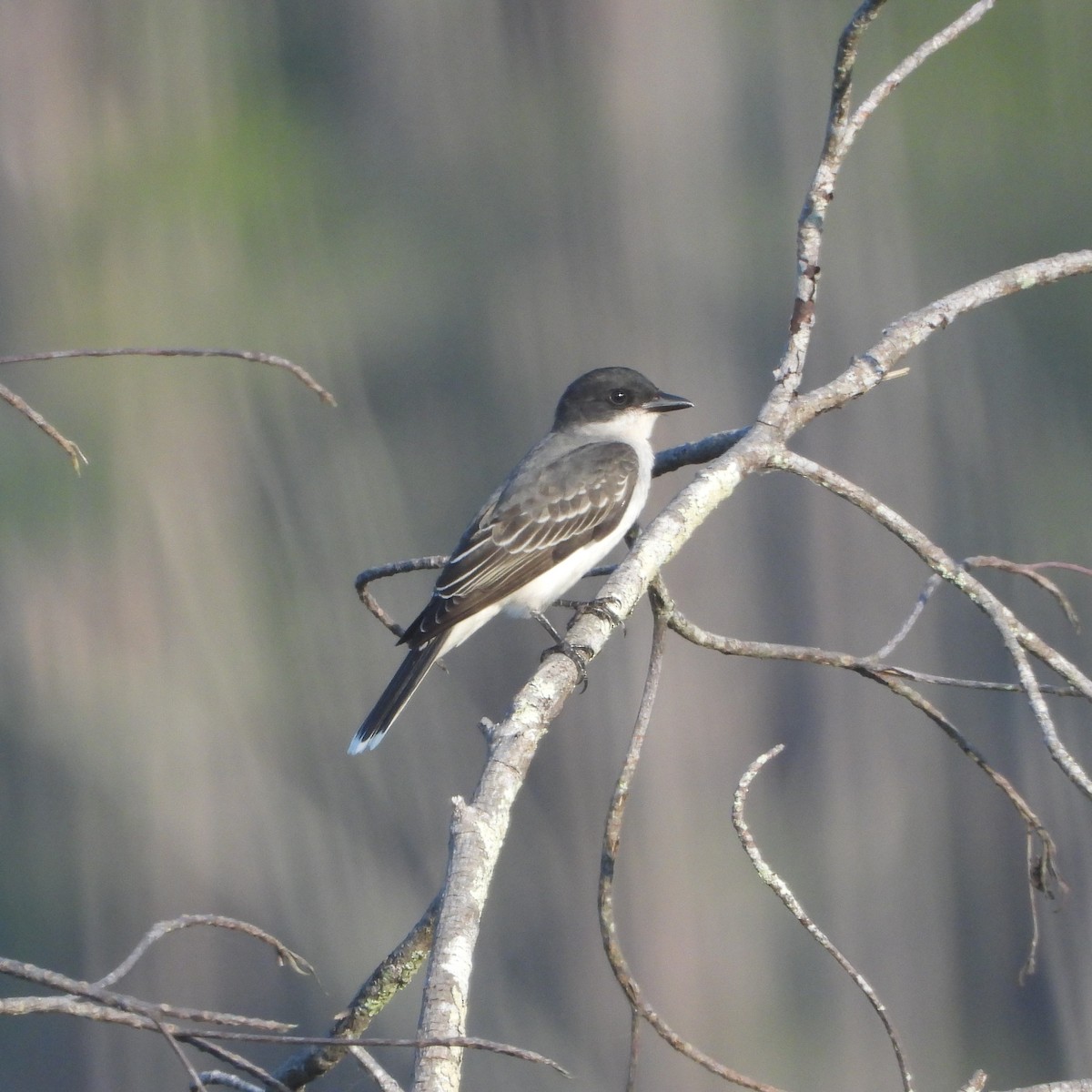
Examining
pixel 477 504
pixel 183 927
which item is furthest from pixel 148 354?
pixel 477 504

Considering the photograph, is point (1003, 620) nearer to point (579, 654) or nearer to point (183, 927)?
point (579, 654)

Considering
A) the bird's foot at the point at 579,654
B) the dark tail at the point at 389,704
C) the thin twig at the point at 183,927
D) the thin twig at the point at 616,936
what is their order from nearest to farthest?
1. the thin twig at the point at 183,927
2. the thin twig at the point at 616,936
3. the bird's foot at the point at 579,654
4. the dark tail at the point at 389,704

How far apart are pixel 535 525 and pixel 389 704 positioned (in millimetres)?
576

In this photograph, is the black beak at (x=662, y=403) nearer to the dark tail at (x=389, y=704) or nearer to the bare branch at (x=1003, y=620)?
the dark tail at (x=389, y=704)

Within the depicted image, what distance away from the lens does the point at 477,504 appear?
7.39 metres

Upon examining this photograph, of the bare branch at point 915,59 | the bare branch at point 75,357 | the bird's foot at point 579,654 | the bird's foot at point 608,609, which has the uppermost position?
the bare branch at point 915,59

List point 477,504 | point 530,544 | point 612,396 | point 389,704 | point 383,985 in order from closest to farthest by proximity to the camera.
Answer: point 383,985 < point 389,704 < point 530,544 < point 612,396 < point 477,504

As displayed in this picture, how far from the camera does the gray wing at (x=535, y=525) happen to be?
296 centimetres

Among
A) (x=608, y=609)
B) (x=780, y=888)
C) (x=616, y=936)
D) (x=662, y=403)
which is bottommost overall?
(x=616, y=936)

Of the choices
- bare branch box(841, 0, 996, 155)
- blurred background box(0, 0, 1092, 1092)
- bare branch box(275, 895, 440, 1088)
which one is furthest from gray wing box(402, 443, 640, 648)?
blurred background box(0, 0, 1092, 1092)

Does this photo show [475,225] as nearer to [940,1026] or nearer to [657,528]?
[940,1026]

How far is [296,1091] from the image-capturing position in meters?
1.44

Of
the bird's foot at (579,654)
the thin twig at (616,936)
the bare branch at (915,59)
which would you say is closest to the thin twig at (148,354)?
the bird's foot at (579,654)

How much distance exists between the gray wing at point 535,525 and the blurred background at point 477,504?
3.32 m
